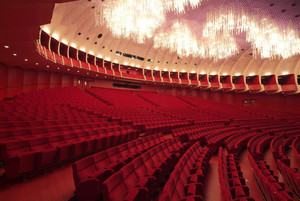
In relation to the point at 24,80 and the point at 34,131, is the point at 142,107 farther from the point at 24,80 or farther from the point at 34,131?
the point at 34,131

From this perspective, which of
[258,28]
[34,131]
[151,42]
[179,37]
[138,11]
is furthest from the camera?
[151,42]

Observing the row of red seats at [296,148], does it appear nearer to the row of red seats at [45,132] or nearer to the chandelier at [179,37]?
the row of red seats at [45,132]

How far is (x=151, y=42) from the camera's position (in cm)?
1318

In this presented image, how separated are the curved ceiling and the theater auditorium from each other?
2.6 inches

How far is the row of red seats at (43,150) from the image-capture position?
6.65 ft

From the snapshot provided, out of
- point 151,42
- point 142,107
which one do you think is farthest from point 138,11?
point 151,42

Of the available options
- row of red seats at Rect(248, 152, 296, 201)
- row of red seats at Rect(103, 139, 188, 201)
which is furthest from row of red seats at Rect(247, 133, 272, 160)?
row of red seats at Rect(103, 139, 188, 201)

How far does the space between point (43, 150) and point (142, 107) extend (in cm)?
741

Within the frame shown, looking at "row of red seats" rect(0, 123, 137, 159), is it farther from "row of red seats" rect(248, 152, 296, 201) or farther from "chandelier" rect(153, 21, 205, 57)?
"chandelier" rect(153, 21, 205, 57)

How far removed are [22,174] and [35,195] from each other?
1.68 ft

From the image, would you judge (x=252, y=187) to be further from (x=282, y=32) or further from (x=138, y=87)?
(x=138, y=87)

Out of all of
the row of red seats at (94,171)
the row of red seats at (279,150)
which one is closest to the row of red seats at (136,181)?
the row of red seats at (94,171)

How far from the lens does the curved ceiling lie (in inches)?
271

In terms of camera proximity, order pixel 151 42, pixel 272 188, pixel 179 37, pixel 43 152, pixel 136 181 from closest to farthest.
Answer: pixel 272 188 < pixel 136 181 < pixel 43 152 < pixel 179 37 < pixel 151 42
